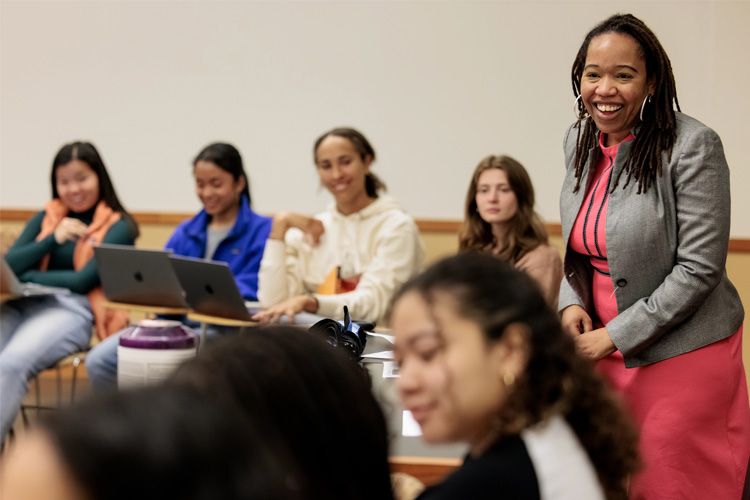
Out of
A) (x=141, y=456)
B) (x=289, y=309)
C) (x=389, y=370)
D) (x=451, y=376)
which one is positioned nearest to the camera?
(x=141, y=456)

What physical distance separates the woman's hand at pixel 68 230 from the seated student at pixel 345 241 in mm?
860

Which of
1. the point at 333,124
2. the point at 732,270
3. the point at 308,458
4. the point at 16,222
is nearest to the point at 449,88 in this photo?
the point at 333,124

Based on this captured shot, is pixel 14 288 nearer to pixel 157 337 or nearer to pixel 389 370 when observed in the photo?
pixel 157 337

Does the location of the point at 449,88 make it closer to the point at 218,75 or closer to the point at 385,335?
the point at 218,75

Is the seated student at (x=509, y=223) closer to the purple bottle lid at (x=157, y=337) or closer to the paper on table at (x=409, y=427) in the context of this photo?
the purple bottle lid at (x=157, y=337)

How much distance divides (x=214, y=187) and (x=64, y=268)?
77 centimetres

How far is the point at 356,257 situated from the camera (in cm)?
342

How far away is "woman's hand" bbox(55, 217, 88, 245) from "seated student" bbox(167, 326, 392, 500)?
3025 millimetres

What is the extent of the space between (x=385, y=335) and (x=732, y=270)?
3.04 m

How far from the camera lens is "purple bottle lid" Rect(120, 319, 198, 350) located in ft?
9.55

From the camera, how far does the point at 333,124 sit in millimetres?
4637

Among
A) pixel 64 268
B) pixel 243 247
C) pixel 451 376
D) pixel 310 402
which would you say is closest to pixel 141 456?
pixel 310 402

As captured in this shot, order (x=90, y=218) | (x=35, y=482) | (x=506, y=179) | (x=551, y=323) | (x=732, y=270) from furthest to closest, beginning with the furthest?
(x=732, y=270) < (x=90, y=218) < (x=506, y=179) < (x=551, y=323) < (x=35, y=482)

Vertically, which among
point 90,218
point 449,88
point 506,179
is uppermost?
point 449,88
